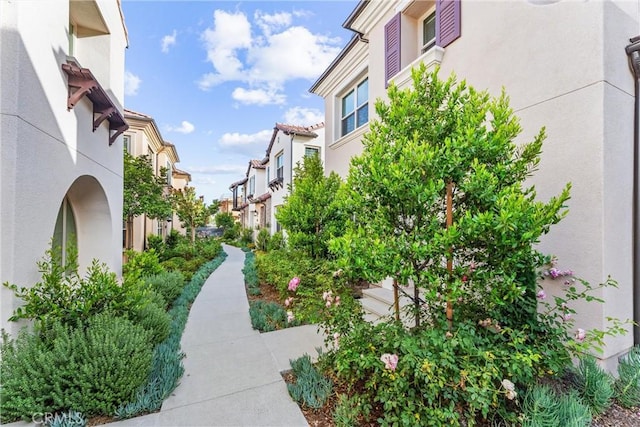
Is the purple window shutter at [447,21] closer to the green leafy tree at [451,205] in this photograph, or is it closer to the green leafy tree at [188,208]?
the green leafy tree at [451,205]

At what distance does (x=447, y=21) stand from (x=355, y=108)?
12.4 ft

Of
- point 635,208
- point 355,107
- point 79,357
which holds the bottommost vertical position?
point 79,357

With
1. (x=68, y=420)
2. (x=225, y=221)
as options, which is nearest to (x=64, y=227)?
(x=68, y=420)

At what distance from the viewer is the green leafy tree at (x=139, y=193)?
35.8 feet

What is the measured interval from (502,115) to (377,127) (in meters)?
1.30

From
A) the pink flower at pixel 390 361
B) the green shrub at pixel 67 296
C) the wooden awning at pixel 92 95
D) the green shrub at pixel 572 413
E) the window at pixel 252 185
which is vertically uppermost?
the window at pixel 252 185

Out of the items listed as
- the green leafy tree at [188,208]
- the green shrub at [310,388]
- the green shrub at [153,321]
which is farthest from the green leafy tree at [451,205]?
the green leafy tree at [188,208]

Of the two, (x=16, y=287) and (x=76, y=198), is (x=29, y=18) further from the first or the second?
(x=76, y=198)

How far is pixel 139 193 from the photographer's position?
1126 cm

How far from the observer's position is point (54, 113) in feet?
12.2

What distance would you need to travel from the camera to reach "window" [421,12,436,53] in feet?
20.1

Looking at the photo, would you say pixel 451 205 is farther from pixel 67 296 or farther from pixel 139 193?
pixel 139 193

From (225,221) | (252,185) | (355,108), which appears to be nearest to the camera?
(355,108)

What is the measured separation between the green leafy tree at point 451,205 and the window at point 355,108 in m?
5.47
